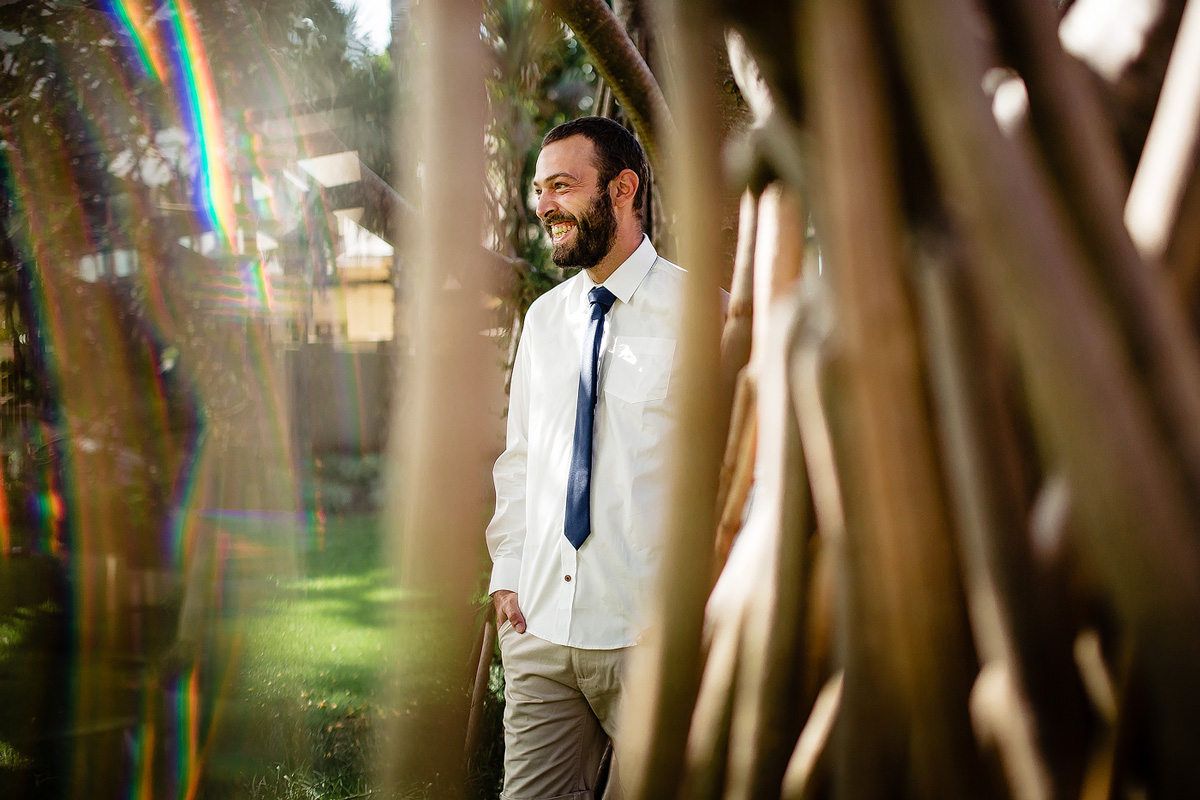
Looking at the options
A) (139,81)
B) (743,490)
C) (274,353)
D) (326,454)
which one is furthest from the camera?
(326,454)

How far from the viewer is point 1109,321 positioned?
0.28 meters

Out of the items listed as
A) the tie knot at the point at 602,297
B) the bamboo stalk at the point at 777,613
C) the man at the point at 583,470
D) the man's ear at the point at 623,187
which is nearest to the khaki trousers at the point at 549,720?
the man at the point at 583,470

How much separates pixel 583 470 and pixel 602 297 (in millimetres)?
342

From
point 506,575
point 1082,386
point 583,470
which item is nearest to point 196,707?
point 506,575

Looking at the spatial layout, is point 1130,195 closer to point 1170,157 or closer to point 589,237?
point 1170,157

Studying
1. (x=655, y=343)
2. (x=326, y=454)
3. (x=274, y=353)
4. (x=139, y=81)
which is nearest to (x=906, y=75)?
(x=655, y=343)

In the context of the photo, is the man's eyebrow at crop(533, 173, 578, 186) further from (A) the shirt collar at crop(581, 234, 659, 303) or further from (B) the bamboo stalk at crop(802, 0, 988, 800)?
(B) the bamboo stalk at crop(802, 0, 988, 800)

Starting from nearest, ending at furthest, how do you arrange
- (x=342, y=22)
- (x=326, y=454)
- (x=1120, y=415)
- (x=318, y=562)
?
(x=1120, y=415), (x=342, y=22), (x=318, y=562), (x=326, y=454)

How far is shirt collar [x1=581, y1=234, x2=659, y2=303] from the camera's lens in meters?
1.56

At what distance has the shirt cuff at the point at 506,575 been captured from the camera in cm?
162

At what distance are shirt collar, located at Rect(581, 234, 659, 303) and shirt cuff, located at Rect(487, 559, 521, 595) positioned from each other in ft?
1.89

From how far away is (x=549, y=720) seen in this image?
1.53 m

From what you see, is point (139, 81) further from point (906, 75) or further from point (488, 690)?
point (906, 75)

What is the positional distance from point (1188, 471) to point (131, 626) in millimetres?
4299
